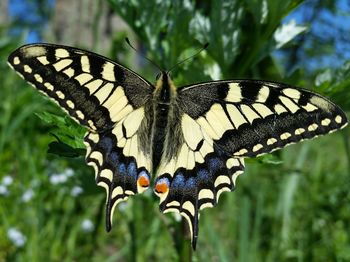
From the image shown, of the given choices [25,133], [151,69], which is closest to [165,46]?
[25,133]

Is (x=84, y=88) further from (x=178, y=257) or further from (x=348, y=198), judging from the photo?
(x=348, y=198)

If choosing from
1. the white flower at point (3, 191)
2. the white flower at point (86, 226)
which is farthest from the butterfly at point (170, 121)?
the white flower at point (3, 191)

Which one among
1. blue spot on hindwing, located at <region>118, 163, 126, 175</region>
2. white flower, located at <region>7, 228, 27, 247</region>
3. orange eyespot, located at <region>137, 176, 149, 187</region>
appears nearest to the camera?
orange eyespot, located at <region>137, 176, 149, 187</region>

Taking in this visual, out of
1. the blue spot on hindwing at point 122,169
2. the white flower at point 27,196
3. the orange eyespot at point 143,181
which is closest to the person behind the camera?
the orange eyespot at point 143,181

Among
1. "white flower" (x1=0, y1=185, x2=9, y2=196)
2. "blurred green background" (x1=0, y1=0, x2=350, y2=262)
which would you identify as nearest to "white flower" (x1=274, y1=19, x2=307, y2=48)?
"blurred green background" (x1=0, y1=0, x2=350, y2=262)

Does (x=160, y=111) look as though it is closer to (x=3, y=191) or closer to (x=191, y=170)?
(x=191, y=170)

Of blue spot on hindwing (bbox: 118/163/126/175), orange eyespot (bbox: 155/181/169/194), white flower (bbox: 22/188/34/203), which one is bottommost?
orange eyespot (bbox: 155/181/169/194)

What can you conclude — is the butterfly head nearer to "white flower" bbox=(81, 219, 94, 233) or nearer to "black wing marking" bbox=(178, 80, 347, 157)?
"black wing marking" bbox=(178, 80, 347, 157)

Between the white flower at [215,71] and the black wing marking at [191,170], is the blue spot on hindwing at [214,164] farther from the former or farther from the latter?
the white flower at [215,71]
